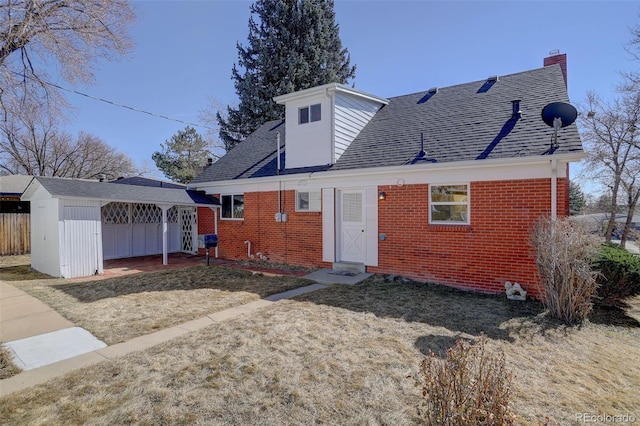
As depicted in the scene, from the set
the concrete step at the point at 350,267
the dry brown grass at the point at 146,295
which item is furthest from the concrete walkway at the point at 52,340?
the concrete step at the point at 350,267

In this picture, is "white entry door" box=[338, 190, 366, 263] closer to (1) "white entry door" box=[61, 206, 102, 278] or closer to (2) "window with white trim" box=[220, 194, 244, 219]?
(2) "window with white trim" box=[220, 194, 244, 219]

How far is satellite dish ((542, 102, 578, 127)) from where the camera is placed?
6762 mm

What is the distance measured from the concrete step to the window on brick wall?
2.31 metres

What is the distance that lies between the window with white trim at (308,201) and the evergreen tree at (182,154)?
20083mm

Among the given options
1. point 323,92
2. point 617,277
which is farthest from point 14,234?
point 617,277

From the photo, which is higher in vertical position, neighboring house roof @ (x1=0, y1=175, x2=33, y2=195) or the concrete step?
neighboring house roof @ (x1=0, y1=175, x2=33, y2=195)

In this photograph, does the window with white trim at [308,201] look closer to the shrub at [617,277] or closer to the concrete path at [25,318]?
the concrete path at [25,318]

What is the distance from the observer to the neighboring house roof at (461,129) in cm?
736

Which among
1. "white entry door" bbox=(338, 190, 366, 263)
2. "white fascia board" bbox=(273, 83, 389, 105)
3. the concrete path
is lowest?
the concrete path

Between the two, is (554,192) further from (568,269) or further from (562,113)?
(568,269)

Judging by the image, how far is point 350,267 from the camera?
9.31 m

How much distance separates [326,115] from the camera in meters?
10.3

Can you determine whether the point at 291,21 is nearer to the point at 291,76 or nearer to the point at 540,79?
the point at 291,76

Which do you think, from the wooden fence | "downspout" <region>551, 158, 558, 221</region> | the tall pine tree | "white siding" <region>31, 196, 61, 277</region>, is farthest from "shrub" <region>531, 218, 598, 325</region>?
the wooden fence
